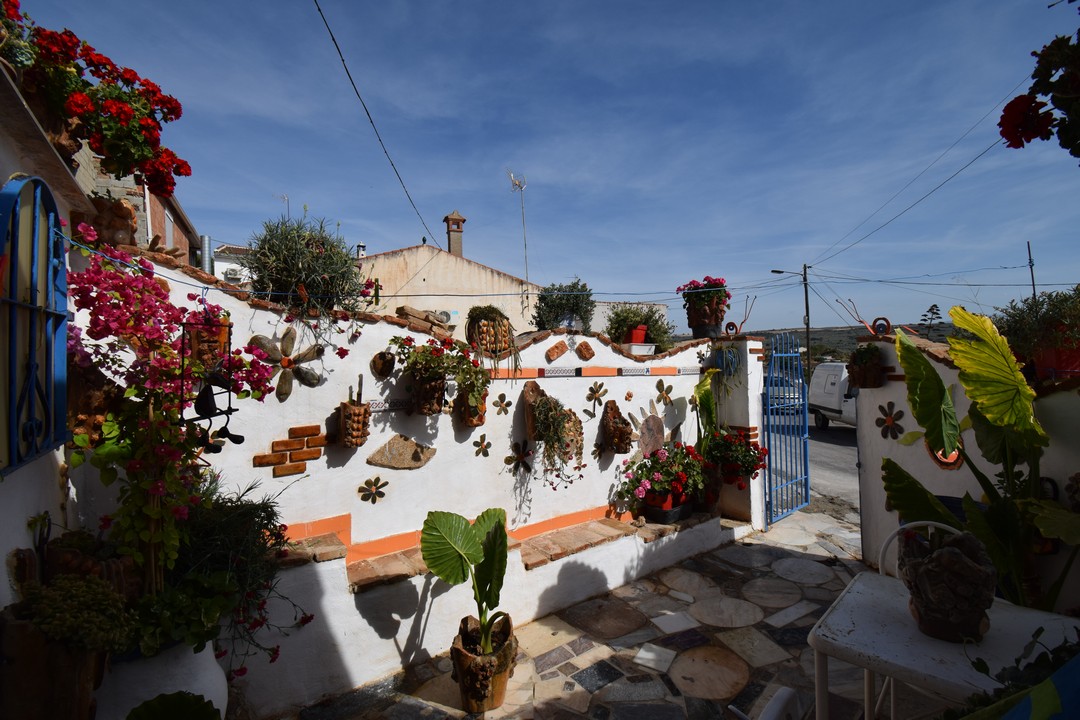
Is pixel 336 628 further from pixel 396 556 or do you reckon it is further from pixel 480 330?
pixel 480 330

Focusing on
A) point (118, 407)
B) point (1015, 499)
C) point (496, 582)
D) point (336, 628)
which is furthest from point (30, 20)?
point (1015, 499)

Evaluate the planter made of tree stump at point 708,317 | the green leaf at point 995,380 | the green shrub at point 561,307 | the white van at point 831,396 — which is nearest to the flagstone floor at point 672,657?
the green leaf at point 995,380

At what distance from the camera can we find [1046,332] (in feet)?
16.5

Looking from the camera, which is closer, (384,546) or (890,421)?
(384,546)

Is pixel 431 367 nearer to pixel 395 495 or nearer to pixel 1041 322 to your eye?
pixel 395 495

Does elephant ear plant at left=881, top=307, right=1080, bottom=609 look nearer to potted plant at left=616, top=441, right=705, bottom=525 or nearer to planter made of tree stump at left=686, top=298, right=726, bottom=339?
potted plant at left=616, top=441, right=705, bottom=525

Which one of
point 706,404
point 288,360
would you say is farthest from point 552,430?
point 706,404

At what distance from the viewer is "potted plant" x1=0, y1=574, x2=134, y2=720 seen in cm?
145

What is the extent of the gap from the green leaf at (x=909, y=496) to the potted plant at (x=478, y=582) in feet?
8.48

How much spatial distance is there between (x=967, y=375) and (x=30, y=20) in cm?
486

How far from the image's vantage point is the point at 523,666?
3445 mm

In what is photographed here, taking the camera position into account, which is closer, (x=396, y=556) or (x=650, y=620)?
(x=396, y=556)

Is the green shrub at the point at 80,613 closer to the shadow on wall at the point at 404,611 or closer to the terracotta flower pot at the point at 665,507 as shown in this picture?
the shadow on wall at the point at 404,611

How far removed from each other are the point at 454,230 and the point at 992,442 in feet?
46.6
